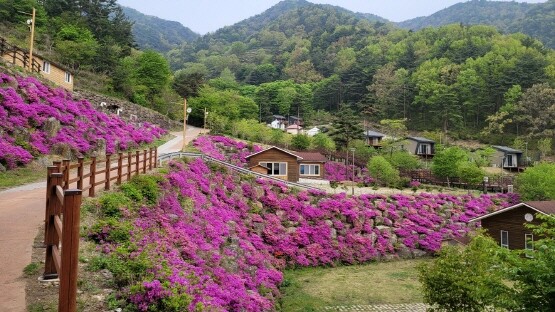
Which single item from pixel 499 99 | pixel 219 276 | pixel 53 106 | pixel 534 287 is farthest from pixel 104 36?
pixel 499 99

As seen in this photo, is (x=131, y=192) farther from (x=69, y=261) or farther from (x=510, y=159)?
(x=510, y=159)

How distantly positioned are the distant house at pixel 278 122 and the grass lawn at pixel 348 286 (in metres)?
64.9

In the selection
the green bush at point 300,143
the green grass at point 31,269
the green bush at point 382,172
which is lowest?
the green grass at point 31,269

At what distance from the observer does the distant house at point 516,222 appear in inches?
997

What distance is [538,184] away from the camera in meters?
37.9

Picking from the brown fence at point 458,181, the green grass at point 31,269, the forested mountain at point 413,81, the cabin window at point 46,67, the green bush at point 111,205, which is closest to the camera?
the green grass at point 31,269

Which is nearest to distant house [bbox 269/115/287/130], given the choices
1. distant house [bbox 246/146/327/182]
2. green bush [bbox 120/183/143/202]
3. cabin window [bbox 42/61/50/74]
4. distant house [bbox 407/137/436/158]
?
distant house [bbox 407/137/436/158]

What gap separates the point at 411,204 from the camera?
3359 centimetres

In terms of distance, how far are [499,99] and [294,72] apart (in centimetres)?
7076

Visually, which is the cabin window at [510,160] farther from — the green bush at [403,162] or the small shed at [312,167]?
the small shed at [312,167]

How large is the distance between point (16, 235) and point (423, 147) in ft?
217

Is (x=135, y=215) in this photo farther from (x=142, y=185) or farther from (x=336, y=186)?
(x=336, y=186)

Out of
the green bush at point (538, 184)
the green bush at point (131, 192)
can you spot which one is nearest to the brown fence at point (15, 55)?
the green bush at point (131, 192)

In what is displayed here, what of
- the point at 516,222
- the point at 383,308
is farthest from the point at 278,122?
the point at 383,308
